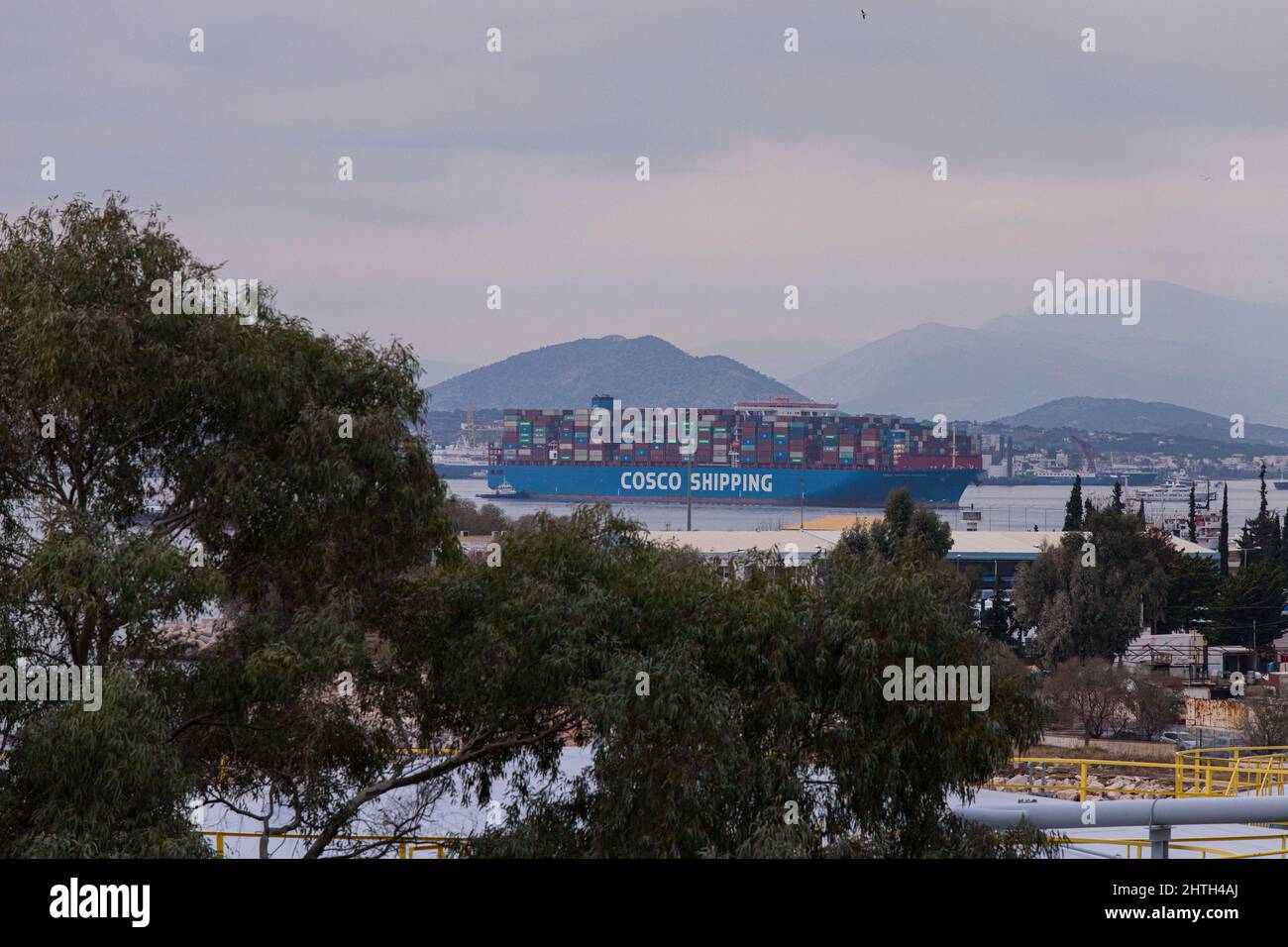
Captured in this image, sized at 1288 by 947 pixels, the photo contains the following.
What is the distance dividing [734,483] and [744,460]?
222 centimetres

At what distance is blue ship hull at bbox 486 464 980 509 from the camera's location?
4966 inches

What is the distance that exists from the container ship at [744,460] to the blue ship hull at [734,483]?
0.09m

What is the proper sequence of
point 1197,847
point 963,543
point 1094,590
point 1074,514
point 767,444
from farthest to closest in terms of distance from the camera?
point 767,444 < point 963,543 < point 1074,514 < point 1094,590 < point 1197,847

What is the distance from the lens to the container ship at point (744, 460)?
127250 mm

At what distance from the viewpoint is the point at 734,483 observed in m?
130

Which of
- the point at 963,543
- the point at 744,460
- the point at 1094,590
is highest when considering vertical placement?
the point at 744,460

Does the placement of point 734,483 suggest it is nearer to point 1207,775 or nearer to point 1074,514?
point 1074,514

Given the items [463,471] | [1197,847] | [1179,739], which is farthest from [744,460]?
[1197,847]

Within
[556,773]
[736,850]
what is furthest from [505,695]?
[736,850]

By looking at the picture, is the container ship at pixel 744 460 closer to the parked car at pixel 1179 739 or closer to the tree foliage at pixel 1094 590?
the tree foliage at pixel 1094 590

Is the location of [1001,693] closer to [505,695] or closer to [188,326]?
[505,695]

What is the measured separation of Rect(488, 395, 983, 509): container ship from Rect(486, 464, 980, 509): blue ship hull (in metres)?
0.09

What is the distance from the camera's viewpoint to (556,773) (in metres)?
11.0

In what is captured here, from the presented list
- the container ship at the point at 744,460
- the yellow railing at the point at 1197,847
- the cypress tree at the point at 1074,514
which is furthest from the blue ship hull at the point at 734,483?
the yellow railing at the point at 1197,847
